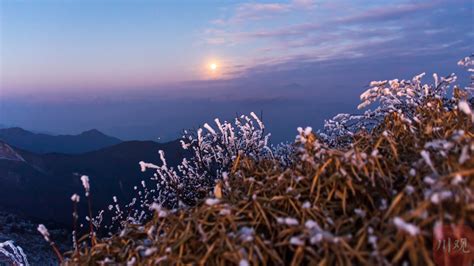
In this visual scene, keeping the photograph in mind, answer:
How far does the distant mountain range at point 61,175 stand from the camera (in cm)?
4509

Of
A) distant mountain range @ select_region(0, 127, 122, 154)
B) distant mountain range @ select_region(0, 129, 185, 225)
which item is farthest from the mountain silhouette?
distant mountain range @ select_region(0, 127, 122, 154)

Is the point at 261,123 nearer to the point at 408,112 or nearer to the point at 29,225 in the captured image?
the point at 408,112

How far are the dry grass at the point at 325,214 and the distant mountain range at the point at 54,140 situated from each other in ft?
267

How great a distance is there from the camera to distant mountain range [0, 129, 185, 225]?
45094 mm

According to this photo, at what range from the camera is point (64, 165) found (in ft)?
182

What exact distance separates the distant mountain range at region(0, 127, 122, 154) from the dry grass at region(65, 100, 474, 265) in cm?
8151

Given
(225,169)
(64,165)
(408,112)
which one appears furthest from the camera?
(64,165)

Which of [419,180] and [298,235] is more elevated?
[419,180]

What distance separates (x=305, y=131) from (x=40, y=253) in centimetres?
2210

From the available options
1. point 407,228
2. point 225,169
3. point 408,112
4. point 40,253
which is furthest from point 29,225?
point 407,228

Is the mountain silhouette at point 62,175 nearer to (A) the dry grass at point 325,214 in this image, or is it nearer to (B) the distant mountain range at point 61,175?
(B) the distant mountain range at point 61,175

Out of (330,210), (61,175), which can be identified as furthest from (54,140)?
(330,210)

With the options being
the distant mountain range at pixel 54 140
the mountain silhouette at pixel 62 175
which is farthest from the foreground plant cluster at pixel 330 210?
the distant mountain range at pixel 54 140

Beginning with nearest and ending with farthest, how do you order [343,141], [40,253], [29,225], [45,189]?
[343,141], [40,253], [29,225], [45,189]
